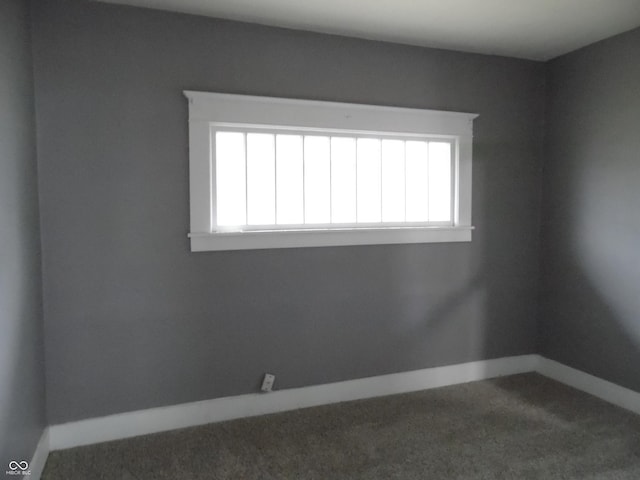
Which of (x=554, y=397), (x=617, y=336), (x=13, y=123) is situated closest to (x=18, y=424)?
(x=13, y=123)

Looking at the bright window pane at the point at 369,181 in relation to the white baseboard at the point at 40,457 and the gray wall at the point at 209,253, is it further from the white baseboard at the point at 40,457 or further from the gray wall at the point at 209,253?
the white baseboard at the point at 40,457

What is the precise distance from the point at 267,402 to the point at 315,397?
307mm

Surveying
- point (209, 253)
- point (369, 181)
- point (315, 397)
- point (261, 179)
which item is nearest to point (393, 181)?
point (369, 181)

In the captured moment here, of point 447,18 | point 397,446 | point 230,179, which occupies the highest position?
point 447,18

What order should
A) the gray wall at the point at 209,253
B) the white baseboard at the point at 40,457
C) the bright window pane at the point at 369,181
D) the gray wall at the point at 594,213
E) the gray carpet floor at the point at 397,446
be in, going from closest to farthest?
the white baseboard at the point at 40,457, the gray carpet floor at the point at 397,446, the gray wall at the point at 209,253, the gray wall at the point at 594,213, the bright window pane at the point at 369,181

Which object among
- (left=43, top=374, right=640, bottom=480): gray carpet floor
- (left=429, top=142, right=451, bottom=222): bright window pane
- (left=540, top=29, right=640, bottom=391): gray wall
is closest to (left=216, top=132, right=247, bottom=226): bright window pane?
(left=43, top=374, right=640, bottom=480): gray carpet floor

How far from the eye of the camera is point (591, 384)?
3.22m

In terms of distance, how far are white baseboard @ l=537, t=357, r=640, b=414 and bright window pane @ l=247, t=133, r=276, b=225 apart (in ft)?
7.58

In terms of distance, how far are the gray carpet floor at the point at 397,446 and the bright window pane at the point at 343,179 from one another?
1207 mm

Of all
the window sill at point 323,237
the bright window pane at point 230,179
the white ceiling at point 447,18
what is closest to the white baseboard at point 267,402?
the window sill at point 323,237

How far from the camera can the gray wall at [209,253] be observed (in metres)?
2.49

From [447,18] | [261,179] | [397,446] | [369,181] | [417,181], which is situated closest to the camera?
[397,446]

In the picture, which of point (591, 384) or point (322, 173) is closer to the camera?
point (322, 173)

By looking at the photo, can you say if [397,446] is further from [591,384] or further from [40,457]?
[40,457]
